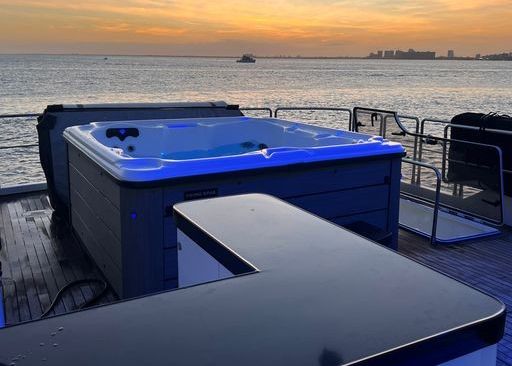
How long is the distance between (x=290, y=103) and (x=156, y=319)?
1108 inches

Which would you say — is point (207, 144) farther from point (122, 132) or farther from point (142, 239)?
point (142, 239)

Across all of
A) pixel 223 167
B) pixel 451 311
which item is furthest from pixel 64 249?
pixel 451 311

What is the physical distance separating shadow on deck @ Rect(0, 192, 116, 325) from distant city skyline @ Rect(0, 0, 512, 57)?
515 inches

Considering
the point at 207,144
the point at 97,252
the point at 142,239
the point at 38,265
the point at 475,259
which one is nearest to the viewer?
the point at 142,239

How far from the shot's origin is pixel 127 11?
1081 inches

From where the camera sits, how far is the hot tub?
2994mm

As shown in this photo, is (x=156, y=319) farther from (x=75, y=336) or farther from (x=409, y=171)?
(x=409, y=171)

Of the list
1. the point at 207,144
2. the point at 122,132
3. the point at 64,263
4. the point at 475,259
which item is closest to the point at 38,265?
the point at 64,263

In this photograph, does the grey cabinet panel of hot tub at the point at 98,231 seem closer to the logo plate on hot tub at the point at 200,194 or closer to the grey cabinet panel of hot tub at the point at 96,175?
the grey cabinet panel of hot tub at the point at 96,175

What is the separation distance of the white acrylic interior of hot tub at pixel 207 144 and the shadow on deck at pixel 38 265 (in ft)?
2.54

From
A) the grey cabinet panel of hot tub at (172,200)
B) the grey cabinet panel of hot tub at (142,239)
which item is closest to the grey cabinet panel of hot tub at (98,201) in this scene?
the grey cabinet panel of hot tub at (172,200)

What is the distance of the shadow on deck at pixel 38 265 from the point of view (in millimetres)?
3143

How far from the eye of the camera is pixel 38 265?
3.72 m

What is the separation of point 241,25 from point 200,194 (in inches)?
1032
